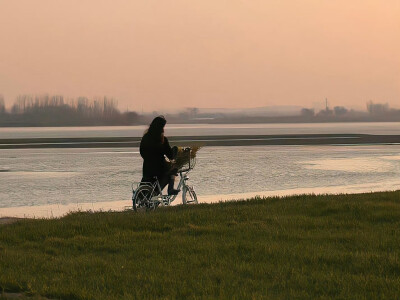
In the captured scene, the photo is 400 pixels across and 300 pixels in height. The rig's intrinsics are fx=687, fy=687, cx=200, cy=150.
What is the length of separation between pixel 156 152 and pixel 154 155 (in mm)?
85

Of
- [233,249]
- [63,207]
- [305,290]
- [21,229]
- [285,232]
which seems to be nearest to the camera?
[305,290]

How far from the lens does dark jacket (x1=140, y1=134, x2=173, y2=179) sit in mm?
14820

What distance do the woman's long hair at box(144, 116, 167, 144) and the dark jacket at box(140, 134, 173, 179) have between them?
2.7 inches

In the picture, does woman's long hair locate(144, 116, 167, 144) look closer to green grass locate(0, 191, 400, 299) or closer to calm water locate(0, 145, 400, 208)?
green grass locate(0, 191, 400, 299)

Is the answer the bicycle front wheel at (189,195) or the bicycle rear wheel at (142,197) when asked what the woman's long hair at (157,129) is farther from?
the bicycle front wheel at (189,195)

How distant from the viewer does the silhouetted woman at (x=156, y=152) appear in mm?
14695

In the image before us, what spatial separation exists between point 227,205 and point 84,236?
5178 mm

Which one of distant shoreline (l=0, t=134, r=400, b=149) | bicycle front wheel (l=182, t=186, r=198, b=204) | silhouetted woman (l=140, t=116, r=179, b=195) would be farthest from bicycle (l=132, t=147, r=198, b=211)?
distant shoreline (l=0, t=134, r=400, b=149)

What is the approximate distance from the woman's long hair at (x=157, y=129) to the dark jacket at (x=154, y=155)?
69mm

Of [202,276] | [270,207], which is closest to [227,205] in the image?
[270,207]

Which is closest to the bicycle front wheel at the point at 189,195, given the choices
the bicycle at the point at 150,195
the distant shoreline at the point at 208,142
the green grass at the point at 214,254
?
the bicycle at the point at 150,195

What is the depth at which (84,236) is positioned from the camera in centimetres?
1181

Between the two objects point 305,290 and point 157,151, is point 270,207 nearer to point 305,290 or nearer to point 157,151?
point 157,151

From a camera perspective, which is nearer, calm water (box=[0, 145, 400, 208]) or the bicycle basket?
the bicycle basket
